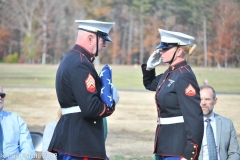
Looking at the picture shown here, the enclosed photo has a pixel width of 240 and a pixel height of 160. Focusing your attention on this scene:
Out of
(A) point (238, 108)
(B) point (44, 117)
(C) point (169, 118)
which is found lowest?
(B) point (44, 117)

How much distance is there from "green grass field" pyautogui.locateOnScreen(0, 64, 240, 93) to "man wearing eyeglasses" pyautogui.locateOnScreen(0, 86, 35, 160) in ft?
22.5

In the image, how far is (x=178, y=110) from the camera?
3357 millimetres

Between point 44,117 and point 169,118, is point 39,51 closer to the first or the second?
point 44,117

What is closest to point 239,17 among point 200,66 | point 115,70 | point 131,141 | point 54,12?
point 200,66

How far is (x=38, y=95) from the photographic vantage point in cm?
1594

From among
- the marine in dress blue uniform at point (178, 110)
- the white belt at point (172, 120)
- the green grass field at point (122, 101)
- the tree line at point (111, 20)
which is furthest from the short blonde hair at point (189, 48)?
the tree line at point (111, 20)

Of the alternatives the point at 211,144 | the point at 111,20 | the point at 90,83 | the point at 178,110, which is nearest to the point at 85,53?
the point at 90,83

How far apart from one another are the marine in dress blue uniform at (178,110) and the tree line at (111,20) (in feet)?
37.1

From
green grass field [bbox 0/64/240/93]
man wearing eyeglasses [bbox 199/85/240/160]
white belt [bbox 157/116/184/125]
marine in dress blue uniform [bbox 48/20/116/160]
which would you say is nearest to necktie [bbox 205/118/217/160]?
man wearing eyeglasses [bbox 199/85/240/160]

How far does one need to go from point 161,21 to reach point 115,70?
352 centimetres

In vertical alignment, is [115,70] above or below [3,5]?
below

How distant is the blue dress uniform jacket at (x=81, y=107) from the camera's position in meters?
3.13

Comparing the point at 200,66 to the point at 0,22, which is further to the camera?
the point at 0,22

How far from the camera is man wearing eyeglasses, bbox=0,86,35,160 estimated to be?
186 inches
